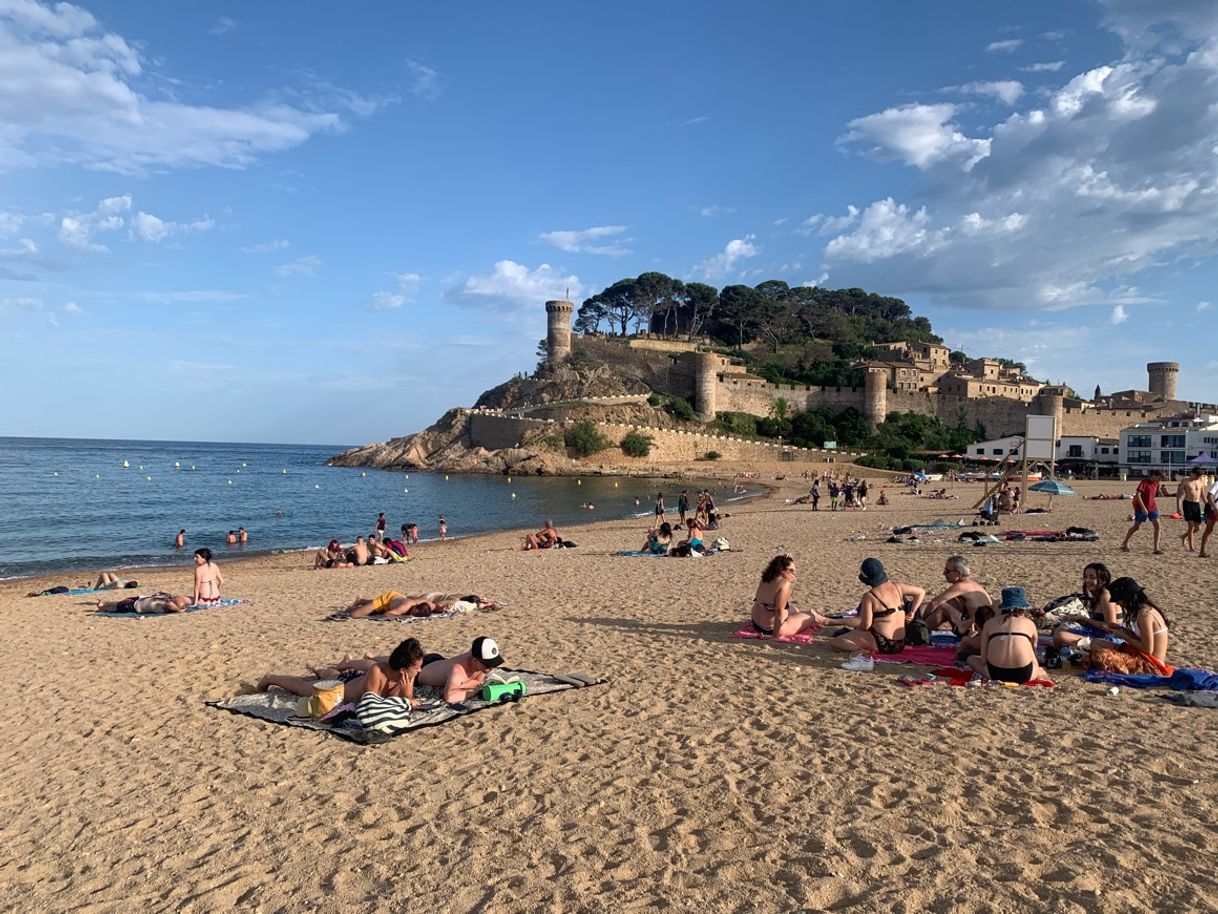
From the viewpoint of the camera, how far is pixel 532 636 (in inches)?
348

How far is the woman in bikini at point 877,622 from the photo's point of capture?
745 centimetres

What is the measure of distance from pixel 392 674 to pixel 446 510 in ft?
99.0

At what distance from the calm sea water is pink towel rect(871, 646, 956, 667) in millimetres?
18175

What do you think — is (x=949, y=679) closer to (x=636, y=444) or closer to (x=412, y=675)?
(x=412, y=675)

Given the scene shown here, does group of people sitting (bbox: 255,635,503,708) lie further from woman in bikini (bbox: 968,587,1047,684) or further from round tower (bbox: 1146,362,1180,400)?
round tower (bbox: 1146,362,1180,400)

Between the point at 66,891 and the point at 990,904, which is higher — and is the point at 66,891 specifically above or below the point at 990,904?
below

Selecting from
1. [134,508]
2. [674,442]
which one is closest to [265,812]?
[134,508]

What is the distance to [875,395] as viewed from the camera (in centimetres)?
6894

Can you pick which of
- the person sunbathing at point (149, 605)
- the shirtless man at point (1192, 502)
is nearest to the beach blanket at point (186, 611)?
the person sunbathing at point (149, 605)

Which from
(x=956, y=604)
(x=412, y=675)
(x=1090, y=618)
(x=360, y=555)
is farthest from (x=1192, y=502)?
(x=360, y=555)

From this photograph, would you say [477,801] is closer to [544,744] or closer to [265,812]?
[544,744]

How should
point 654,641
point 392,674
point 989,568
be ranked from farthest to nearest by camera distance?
point 989,568 < point 654,641 < point 392,674

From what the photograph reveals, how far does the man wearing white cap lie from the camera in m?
6.34

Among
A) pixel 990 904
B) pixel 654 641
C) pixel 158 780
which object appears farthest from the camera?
pixel 654 641
